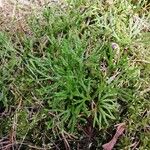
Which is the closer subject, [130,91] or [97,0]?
[130,91]

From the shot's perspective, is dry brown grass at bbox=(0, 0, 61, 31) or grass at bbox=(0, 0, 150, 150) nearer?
grass at bbox=(0, 0, 150, 150)

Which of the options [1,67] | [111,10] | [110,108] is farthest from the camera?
[111,10]

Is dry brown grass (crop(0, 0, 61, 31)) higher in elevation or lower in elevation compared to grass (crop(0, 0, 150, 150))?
higher

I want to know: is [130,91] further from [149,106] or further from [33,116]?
[33,116]

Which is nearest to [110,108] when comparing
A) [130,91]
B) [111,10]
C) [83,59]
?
[130,91]

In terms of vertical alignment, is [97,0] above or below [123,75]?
above

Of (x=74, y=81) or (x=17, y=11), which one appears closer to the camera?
(x=74, y=81)

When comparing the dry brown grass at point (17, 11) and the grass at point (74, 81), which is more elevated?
the dry brown grass at point (17, 11)

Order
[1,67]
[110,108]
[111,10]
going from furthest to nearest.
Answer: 1. [111,10]
2. [1,67]
3. [110,108]
